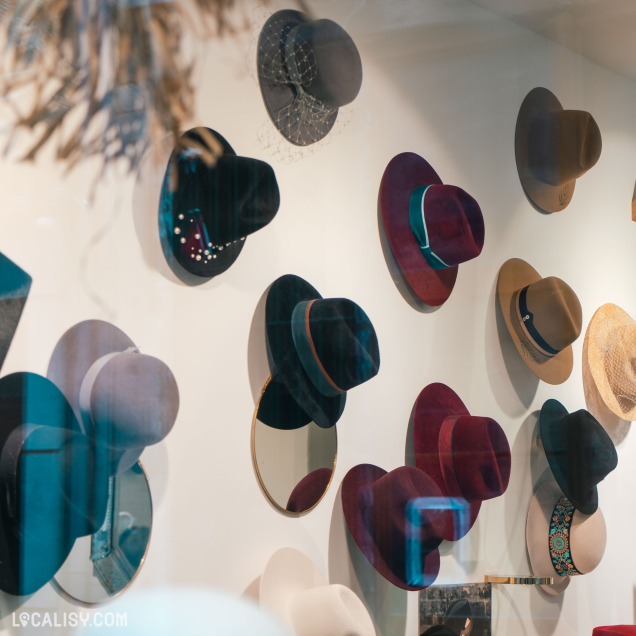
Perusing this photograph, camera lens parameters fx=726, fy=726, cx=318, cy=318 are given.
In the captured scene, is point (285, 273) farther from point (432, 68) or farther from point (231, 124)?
point (432, 68)

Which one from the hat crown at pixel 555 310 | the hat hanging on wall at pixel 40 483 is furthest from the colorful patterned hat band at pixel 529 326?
the hat hanging on wall at pixel 40 483

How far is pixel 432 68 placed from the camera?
1.22m

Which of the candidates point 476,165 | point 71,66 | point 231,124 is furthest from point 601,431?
point 71,66

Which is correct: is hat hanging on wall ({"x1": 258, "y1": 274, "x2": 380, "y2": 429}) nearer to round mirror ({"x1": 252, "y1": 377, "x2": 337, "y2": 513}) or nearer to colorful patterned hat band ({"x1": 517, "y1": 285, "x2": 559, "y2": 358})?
round mirror ({"x1": 252, "y1": 377, "x2": 337, "y2": 513})

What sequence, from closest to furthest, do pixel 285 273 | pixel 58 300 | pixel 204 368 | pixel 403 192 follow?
pixel 58 300 → pixel 204 368 → pixel 285 273 → pixel 403 192

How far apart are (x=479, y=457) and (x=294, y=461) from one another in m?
0.30

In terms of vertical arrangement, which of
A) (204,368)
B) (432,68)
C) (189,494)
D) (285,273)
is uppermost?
(432,68)

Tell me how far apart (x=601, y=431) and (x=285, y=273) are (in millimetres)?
563

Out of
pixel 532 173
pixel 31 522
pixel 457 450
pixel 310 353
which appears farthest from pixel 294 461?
pixel 532 173

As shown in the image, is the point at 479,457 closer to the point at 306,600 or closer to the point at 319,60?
the point at 306,600

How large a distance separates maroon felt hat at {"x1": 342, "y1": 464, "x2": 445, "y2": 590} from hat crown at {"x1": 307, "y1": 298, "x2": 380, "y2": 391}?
160 millimetres

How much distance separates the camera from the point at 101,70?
0.96m

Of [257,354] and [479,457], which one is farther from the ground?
[257,354]

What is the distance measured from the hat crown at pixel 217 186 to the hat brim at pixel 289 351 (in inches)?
4.5
